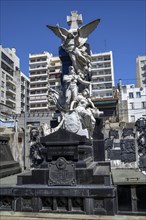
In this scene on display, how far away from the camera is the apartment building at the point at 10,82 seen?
2045 inches

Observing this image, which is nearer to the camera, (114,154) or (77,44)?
(77,44)

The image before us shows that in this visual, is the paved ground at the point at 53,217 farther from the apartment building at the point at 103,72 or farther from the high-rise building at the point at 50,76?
the apartment building at the point at 103,72

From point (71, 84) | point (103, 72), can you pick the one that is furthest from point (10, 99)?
point (71, 84)

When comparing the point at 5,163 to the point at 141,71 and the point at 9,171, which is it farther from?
the point at 141,71

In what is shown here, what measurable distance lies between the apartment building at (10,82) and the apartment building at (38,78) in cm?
403

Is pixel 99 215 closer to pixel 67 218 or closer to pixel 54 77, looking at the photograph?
pixel 67 218

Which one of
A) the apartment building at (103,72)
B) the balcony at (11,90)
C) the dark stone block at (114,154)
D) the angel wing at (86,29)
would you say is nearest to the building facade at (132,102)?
the apartment building at (103,72)

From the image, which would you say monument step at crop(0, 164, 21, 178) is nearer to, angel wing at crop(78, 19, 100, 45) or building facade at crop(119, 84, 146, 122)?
angel wing at crop(78, 19, 100, 45)

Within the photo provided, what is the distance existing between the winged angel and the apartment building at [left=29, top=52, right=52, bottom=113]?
184 ft

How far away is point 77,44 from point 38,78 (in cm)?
6183

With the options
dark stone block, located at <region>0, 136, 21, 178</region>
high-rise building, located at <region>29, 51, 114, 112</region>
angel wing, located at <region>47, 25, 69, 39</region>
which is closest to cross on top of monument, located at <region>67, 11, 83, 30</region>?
angel wing, located at <region>47, 25, 69, 39</region>

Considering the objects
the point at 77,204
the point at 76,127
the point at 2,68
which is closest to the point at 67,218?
the point at 77,204

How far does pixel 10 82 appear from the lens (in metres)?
55.7

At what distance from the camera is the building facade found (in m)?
48.9
